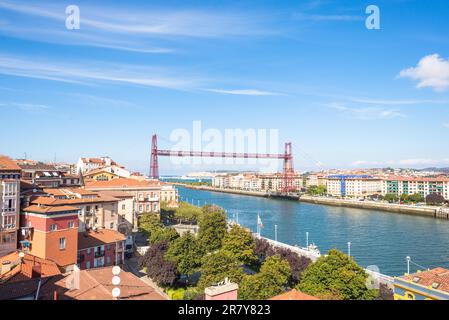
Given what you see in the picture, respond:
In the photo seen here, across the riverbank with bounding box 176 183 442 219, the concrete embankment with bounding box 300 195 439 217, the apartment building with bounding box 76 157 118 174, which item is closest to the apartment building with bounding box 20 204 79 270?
the apartment building with bounding box 76 157 118 174

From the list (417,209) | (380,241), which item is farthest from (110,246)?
(417,209)

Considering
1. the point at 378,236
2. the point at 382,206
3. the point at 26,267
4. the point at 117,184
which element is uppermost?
the point at 117,184

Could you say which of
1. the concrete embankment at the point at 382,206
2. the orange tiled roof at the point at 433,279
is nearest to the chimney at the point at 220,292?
the orange tiled roof at the point at 433,279

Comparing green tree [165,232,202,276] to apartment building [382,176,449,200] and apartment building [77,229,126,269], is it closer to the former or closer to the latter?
apartment building [77,229,126,269]

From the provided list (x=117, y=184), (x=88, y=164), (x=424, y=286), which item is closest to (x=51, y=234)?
(x=424, y=286)

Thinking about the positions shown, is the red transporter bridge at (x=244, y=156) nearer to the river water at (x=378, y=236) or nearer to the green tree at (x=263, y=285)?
the river water at (x=378, y=236)

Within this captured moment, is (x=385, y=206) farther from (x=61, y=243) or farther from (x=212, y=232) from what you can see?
(x=61, y=243)
